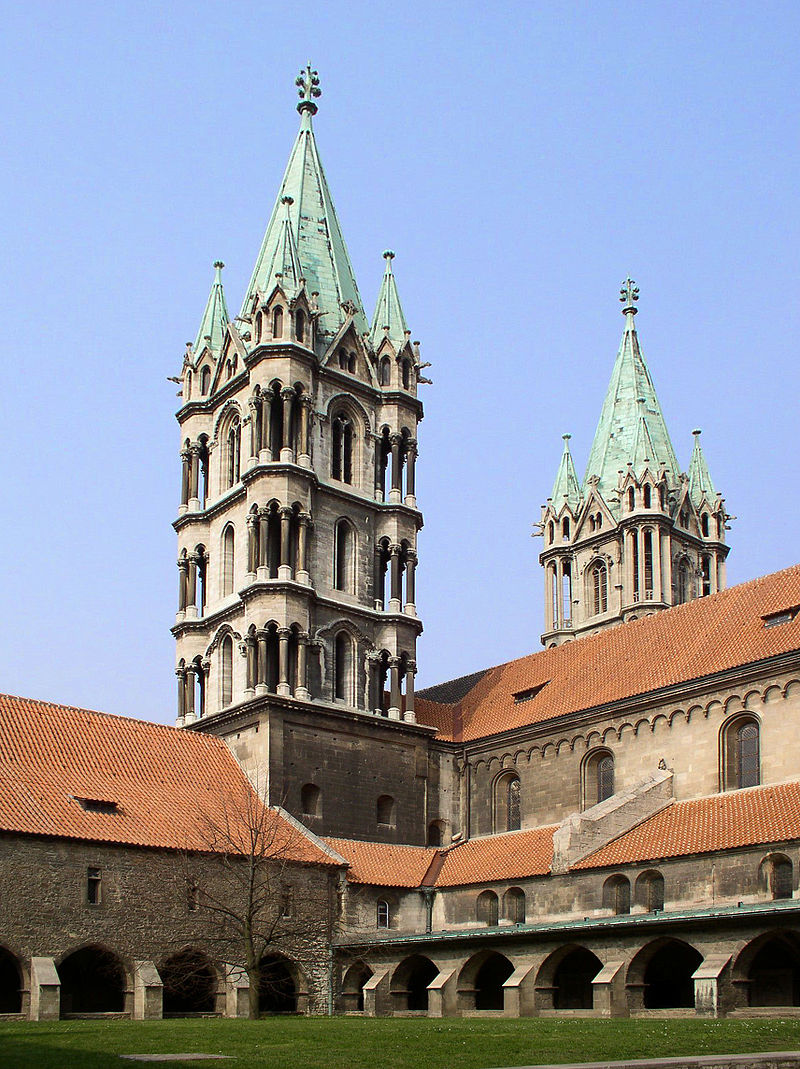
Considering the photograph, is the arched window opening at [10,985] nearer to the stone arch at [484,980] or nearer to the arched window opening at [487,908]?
the stone arch at [484,980]

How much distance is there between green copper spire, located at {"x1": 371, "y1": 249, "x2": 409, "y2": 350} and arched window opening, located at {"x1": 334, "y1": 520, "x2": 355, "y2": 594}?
27.0 ft

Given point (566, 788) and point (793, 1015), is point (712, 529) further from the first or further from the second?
point (793, 1015)

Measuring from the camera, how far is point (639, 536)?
66.6m

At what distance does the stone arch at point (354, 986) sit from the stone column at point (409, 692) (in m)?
9.93

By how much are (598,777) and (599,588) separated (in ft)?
78.9

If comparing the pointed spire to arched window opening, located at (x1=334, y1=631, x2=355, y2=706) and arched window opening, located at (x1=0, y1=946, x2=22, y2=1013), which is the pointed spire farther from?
arched window opening, located at (x1=0, y1=946, x2=22, y2=1013)

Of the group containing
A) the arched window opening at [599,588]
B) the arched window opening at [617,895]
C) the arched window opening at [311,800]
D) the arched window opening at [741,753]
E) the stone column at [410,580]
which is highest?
the arched window opening at [599,588]

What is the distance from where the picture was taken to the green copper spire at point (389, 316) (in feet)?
184

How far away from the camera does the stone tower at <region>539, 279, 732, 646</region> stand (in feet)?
218

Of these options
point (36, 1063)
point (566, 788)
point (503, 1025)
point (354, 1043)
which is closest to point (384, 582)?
point (566, 788)

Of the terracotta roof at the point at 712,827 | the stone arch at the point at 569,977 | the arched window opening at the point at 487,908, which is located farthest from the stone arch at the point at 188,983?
the terracotta roof at the point at 712,827

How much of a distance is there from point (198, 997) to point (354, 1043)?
15502mm

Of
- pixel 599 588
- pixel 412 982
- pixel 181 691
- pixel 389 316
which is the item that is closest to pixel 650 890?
pixel 412 982

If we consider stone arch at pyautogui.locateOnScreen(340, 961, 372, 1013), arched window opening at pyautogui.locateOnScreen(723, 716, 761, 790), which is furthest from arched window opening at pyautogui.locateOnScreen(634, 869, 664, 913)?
stone arch at pyautogui.locateOnScreen(340, 961, 372, 1013)
